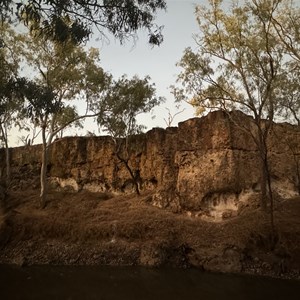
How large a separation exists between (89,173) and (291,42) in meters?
18.5

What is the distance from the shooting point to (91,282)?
14852 mm

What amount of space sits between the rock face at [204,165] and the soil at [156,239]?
1.24 metres

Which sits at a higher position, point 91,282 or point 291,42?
point 291,42

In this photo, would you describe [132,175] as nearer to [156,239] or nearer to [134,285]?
[156,239]

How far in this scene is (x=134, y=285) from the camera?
1440 cm

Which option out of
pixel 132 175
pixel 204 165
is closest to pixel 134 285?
pixel 204 165

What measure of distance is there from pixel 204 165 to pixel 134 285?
33.2 ft

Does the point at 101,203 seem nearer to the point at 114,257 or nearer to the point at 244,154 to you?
the point at 114,257

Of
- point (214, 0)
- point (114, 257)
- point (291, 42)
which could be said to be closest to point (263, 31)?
point (291, 42)

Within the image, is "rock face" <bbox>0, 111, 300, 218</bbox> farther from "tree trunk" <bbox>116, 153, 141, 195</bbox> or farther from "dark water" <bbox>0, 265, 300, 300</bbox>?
"dark water" <bbox>0, 265, 300, 300</bbox>

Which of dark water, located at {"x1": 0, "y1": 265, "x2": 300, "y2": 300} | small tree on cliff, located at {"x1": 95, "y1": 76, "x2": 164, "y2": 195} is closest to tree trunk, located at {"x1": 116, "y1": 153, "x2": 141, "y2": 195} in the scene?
small tree on cliff, located at {"x1": 95, "y1": 76, "x2": 164, "y2": 195}

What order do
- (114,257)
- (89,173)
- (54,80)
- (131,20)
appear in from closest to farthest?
1. (131,20)
2. (114,257)
3. (54,80)
4. (89,173)

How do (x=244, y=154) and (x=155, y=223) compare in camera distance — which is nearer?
(x=155, y=223)

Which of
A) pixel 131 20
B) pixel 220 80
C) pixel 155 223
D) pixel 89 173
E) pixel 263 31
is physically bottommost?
pixel 155 223
